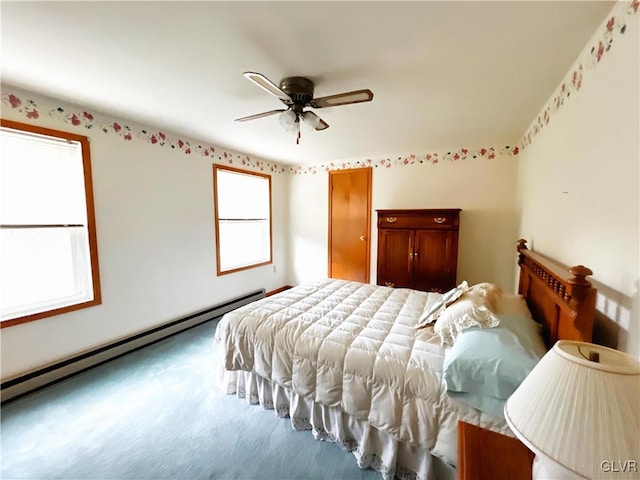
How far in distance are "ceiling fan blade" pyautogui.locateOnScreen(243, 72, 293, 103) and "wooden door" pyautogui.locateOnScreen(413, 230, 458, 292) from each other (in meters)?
2.22

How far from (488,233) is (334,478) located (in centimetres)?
308

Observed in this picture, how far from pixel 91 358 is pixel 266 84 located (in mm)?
2710

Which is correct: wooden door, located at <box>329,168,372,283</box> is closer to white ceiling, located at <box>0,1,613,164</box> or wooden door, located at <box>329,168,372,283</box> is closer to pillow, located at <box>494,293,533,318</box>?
white ceiling, located at <box>0,1,613,164</box>

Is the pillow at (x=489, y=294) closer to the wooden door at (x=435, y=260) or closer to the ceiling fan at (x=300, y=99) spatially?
the wooden door at (x=435, y=260)

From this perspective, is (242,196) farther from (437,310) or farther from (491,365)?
(491,365)

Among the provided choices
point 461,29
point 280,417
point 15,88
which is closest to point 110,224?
point 15,88

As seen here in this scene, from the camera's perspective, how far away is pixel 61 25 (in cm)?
126

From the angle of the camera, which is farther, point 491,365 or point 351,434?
point 351,434

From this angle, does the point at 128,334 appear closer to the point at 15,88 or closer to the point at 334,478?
the point at 15,88

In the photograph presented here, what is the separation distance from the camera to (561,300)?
1.15 meters

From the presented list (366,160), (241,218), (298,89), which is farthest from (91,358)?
(366,160)

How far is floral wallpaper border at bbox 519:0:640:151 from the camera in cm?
105

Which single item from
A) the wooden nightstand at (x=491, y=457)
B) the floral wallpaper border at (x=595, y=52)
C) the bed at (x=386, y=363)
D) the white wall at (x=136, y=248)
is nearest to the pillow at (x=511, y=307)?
the bed at (x=386, y=363)

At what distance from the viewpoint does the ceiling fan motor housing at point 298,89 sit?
169cm
